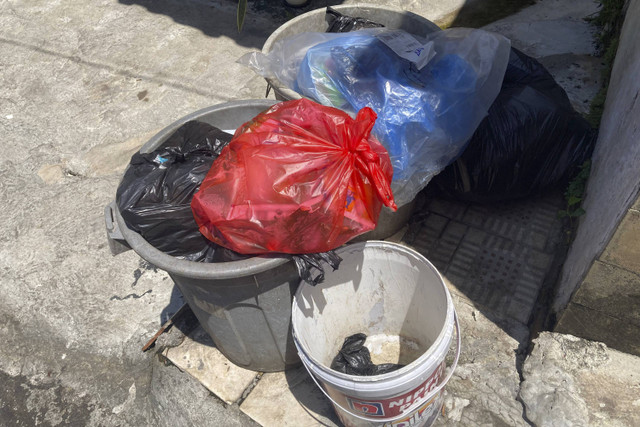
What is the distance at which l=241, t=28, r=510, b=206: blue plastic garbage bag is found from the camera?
2135 millimetres

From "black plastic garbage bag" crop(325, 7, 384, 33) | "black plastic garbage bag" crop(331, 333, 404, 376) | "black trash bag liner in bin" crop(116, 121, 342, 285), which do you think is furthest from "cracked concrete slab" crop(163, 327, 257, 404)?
"black plastic garbage bag" crop(325, 7, 384, 33)

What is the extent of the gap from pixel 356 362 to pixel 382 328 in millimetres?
239

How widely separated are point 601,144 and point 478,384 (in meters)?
1.44

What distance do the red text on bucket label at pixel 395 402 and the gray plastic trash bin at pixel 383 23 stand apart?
94cm

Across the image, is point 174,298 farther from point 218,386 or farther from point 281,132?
point 281,132

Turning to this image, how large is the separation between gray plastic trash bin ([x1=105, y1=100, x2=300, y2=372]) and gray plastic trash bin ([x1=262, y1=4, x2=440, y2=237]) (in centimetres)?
48

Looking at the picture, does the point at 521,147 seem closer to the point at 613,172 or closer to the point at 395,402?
the point at 613,172

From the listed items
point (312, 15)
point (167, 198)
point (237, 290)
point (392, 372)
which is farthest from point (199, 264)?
point (312, 15)

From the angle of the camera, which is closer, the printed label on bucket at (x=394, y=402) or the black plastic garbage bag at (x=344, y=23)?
the printed label on bucket at (x=394, y=402)

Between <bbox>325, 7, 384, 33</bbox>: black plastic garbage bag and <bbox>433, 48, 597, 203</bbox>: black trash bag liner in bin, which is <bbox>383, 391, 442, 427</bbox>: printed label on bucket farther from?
<bbox>325, 7, 384, 33</bbox>: black plastic garbage bag

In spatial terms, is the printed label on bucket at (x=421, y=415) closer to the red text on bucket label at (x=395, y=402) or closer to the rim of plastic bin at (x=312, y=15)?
the red text on bucket label at (x=395, y=402)

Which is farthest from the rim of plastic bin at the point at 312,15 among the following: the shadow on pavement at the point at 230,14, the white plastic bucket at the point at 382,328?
the shadow on pavement at the point at 230,14

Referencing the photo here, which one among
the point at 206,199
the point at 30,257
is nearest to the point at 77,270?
the point at 30,257

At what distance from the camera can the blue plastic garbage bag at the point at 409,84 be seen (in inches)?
84.0
